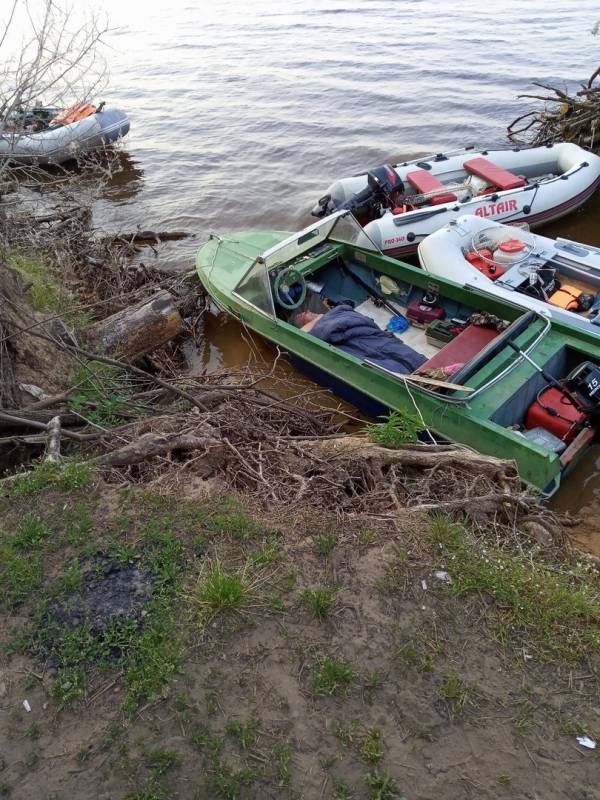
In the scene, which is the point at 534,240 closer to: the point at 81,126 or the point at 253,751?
the point at 253,751

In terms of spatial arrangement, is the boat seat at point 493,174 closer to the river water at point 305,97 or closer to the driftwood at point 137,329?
the river water at point 305,97

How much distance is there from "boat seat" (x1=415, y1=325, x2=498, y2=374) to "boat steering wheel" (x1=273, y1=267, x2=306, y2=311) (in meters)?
2.01

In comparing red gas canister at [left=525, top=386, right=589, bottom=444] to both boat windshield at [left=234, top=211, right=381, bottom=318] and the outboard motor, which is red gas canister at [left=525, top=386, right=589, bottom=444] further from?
the outboard motor

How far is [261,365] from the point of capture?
785 centimetres

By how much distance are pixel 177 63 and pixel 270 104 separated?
253 inches

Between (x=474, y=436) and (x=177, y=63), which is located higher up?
(x=177, y=63)

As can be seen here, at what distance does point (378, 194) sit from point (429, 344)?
13.4 feet

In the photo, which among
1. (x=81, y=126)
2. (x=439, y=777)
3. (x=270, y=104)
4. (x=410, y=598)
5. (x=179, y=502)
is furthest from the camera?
(x=270, y=104)

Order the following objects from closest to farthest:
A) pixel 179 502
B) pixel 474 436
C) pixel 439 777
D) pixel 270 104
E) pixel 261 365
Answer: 1. pixel 439 777
2. pixel 179 502
3. pixel 474 436
4. pixel 261 365
5. pixel 270 104

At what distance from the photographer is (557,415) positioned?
5344mm

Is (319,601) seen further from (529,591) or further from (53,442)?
(53,442)

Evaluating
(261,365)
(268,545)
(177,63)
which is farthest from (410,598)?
(177,63)

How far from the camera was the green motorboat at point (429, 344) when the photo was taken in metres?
5.20

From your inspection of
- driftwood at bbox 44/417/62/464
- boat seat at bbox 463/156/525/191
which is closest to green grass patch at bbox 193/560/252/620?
driftwood at bbox 44/417/62/464
